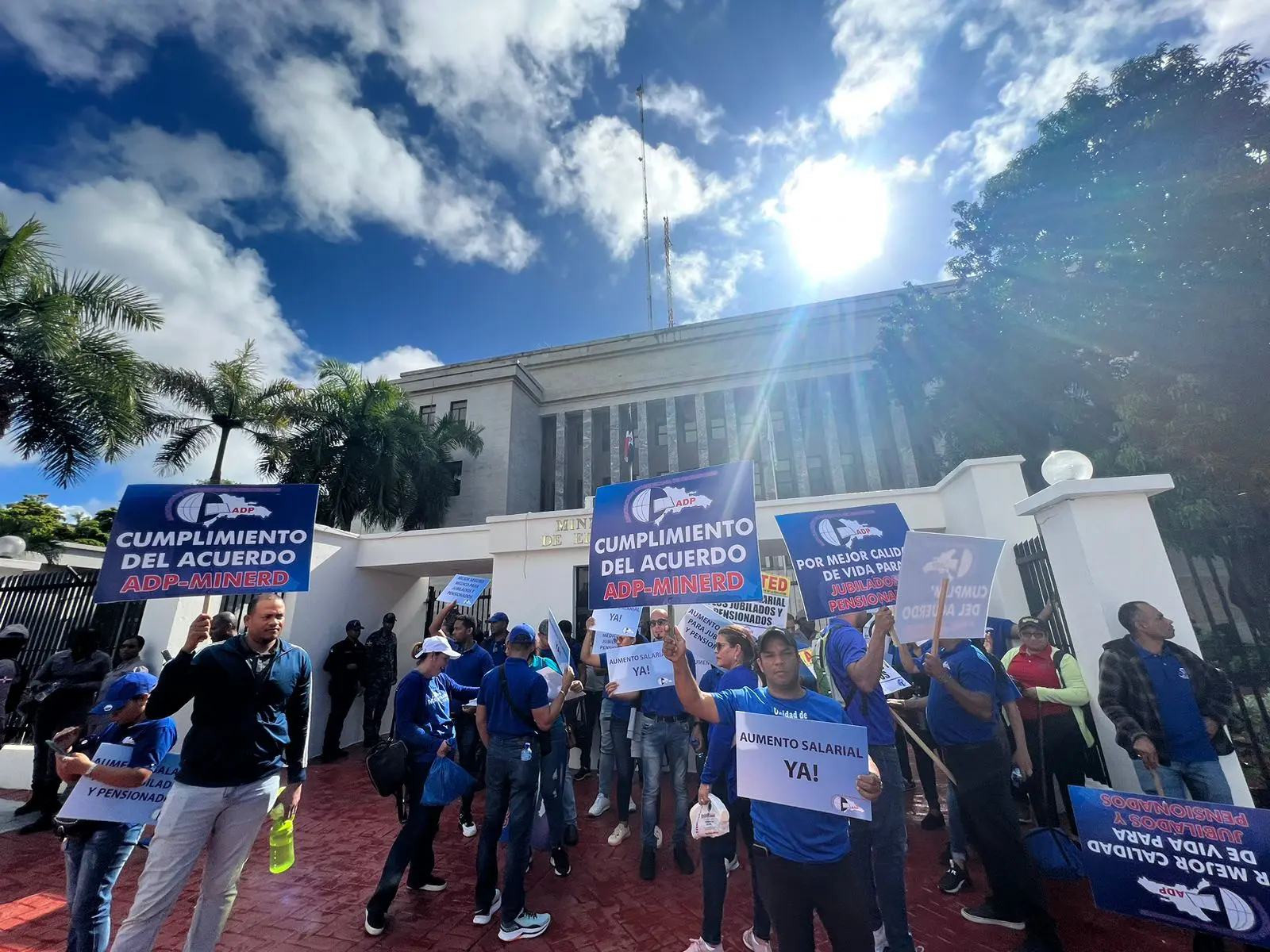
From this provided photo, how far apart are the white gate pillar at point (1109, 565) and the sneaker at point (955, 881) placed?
156cm

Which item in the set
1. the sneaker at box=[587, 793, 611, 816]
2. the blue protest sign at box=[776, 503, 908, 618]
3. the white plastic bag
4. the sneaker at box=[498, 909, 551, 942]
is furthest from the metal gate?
the blue protest sign at box=[776, 503, 908, 618]

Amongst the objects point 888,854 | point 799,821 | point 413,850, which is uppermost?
point 799,821

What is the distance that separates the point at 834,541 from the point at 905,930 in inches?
99.4

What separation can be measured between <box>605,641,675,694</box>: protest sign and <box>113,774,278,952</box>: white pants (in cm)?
250

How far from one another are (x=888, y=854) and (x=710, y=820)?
1.15 metres

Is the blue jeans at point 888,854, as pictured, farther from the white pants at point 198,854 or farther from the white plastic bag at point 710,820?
the white pants at point 198,854

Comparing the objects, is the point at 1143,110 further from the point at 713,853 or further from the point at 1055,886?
the point at 713,853

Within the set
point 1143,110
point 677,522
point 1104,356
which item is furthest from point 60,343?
point 1143,110

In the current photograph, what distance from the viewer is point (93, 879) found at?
3148 mm

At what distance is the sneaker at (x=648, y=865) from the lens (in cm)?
465

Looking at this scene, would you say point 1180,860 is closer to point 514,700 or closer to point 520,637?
point 514,700

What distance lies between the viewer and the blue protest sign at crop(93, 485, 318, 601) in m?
5.05

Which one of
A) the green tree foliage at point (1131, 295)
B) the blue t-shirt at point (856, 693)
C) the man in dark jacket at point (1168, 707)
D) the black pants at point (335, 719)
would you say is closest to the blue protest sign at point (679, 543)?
the blue t-shirt at point (856, 693)

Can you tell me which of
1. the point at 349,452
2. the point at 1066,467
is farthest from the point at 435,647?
the point at 349,452
